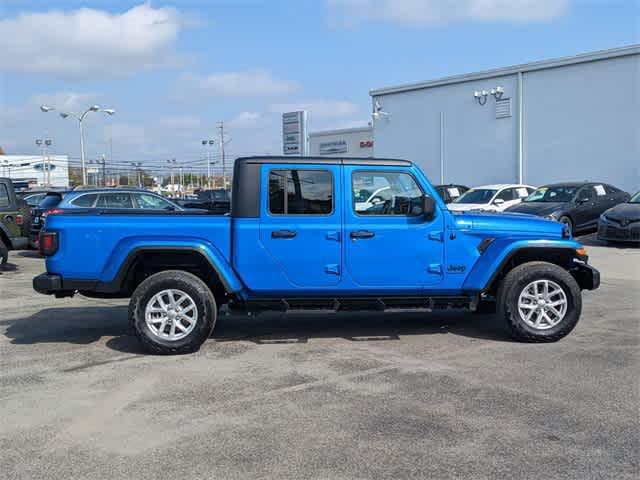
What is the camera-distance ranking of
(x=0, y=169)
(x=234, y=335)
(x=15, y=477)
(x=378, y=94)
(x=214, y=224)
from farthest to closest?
(x=0, y=169) → (x=378, y=94) → (x=234, y=335) → (x=214, y=224) → (x=15, y=477)

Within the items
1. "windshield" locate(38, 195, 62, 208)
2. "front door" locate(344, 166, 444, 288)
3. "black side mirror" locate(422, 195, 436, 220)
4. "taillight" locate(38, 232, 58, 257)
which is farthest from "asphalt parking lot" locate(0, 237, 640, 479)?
"windshield" locate(38, 195, 62, 208)

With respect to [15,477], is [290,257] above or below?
above

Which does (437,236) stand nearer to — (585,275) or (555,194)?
(585,275)

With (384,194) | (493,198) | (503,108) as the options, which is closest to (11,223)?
(384,194)

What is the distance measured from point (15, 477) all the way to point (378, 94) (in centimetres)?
3524

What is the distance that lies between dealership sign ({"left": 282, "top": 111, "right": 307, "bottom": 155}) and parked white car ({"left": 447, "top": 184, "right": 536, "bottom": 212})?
24.8 metres

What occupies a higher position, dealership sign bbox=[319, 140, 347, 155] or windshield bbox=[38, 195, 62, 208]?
dealership sign bbox=[319, 140, 347, 155]

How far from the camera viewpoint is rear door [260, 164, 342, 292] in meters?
6.64

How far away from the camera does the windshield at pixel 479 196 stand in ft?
65.5

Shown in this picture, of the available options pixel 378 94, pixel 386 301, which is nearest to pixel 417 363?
pixel 386 301

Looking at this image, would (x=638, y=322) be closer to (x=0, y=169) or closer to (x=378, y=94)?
(x=378, y=94)

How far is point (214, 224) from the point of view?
6.57m

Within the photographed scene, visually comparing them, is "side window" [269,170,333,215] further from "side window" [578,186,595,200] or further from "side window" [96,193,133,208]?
"side window" [578,186,595,200]

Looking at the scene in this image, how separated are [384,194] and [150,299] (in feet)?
8.41
